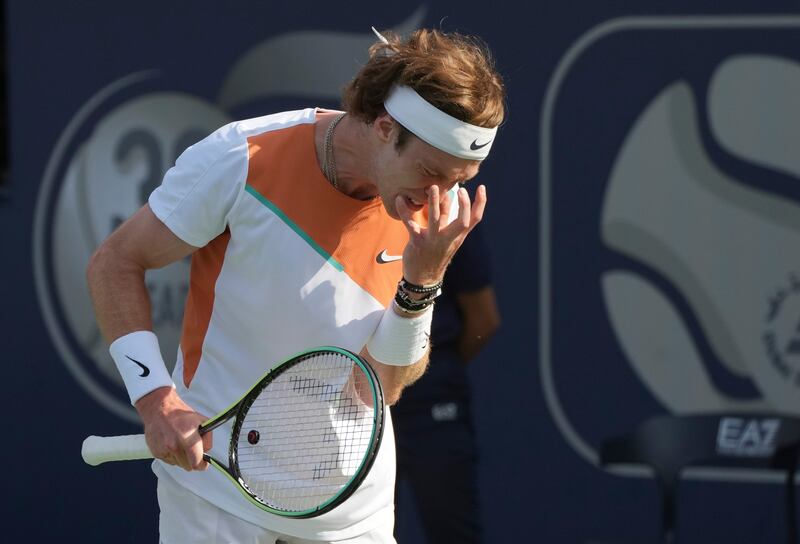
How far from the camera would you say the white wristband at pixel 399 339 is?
279 centimetres

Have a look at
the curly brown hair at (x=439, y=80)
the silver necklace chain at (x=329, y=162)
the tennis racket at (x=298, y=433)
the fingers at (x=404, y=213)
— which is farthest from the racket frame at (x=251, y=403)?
the curly brown hair at (x=439, y=80)

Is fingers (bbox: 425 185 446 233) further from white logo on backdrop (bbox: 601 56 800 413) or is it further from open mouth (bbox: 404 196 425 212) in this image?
white logo on backdrop (bbox: 601 56 800 413)

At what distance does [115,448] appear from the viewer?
280cm

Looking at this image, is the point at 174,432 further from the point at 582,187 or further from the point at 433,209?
the point at 582,187

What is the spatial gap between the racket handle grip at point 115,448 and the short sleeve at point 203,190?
414mm

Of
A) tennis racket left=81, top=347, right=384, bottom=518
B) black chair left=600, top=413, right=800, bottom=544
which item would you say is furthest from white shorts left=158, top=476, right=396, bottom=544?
black chair left=600, top=413, right=800, bottom=544

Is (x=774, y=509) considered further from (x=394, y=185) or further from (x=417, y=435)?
(x=394, y=185)

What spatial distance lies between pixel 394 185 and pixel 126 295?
57 centimetres

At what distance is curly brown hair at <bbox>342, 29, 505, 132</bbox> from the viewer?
106 inches

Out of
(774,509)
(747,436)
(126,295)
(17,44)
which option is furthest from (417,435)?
(17,44)

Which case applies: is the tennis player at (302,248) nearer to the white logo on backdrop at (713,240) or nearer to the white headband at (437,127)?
the white headband at (437,127)

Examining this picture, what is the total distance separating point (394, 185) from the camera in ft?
8.87

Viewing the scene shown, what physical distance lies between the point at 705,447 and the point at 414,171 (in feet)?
7.01

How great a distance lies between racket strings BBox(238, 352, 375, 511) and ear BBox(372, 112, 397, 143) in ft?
1.45
